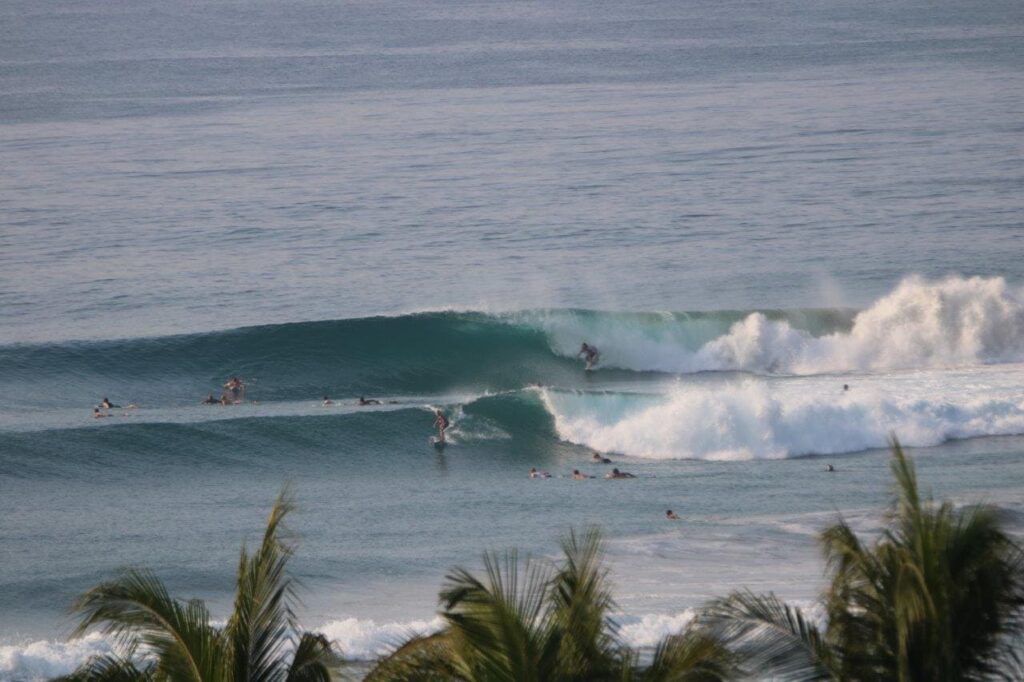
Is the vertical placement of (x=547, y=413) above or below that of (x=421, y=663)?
above

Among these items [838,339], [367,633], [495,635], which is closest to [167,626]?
[495,635]

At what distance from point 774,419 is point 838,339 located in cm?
772

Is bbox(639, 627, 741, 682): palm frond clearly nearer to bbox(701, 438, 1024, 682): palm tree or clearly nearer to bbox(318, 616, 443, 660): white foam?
bbox(701, 438, 1024, 682): palm tree

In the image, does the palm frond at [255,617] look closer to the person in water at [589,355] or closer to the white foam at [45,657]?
the white foam at [45,657]

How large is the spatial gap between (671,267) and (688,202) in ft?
25.9

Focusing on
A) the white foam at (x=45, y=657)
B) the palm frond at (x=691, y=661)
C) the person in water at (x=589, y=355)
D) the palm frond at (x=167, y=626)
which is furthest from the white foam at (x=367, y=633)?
the person in water at (x=589, y=355)

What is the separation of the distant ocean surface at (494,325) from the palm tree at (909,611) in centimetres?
830

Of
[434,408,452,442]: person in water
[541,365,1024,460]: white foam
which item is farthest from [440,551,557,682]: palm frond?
[434,408,452,442]: person in water

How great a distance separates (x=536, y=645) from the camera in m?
7.00

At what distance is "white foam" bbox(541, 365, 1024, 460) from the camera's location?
26734 millimetres

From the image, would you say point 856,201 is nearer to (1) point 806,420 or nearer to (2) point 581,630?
(1) point 806,420

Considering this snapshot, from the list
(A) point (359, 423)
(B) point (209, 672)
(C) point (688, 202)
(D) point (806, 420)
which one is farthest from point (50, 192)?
(B) point (209, 672)

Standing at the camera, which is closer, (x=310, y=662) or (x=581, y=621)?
(x=581, y=621)

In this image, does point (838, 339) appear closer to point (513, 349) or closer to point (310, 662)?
point (513, 349)
